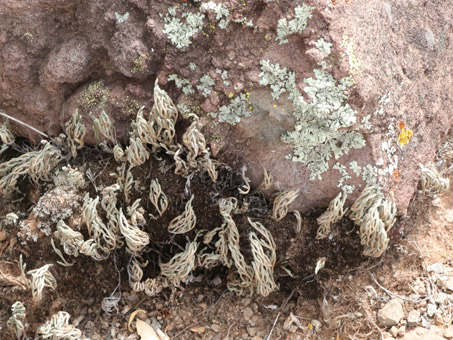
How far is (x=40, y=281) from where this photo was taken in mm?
3383

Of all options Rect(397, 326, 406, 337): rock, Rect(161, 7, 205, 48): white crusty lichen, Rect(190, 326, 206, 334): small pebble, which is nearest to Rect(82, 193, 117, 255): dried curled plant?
Rect(190, 326, 206, 334): small pebble

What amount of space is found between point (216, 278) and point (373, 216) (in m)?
1.26

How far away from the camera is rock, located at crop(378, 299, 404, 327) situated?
11.7ft

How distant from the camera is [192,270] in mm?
3844

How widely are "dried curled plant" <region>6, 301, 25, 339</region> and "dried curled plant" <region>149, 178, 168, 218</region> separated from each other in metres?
1.12

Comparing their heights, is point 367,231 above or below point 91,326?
above

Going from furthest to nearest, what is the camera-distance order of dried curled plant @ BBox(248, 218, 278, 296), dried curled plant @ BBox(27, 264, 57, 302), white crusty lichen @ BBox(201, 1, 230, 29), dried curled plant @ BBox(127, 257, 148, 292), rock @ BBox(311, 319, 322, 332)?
rock @ BBox(311, 319, 322, 332) → dried curled plant @ BBox(127, 257, 148, 292) → dried curled plant @ BBox(248, 218, 278, 296) → dried curled plant @ BBox(27, 264, 57, 302) → white crusty lichen @ BBox(201, 1, 230, 29)

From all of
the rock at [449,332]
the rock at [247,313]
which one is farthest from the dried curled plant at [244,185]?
the rock at [449,332]

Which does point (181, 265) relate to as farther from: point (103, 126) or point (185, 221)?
point (103, 126)

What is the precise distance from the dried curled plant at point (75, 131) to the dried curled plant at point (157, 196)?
2.04 feet

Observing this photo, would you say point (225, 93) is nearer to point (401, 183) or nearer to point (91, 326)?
point (401, 183)

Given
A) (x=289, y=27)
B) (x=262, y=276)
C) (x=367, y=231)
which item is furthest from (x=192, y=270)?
(x=289, y=27)

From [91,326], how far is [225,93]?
1.95 meters

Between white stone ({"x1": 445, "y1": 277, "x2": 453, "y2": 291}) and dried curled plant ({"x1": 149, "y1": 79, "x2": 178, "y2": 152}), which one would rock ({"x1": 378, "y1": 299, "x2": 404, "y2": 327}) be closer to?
white stone ({"x1": 445, "y1": 277, "x2": 453, "y2": 291})
